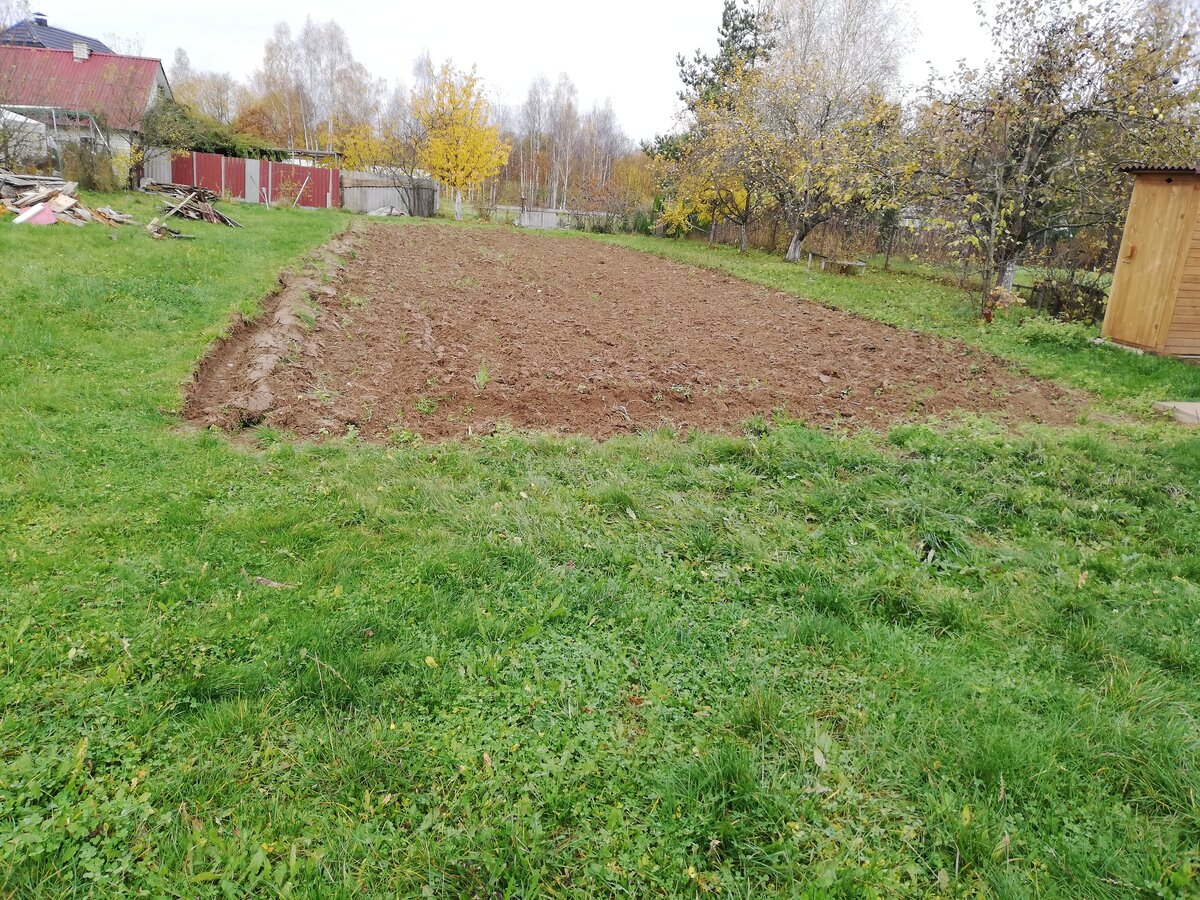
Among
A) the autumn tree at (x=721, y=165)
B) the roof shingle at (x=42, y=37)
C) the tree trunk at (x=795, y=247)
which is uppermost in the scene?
the roof shingle at (x=42, y=37)

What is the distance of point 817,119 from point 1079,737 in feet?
70.7

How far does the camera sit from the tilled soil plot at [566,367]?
18.2 ft

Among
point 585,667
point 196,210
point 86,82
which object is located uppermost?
point 86,82

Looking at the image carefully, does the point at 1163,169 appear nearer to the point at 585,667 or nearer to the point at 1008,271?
the point at 1008,271

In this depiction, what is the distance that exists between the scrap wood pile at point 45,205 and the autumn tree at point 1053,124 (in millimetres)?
15373

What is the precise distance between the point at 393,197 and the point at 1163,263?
2963cm

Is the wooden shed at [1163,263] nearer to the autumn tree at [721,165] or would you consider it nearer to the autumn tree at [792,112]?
the autumn tree at [792,112]

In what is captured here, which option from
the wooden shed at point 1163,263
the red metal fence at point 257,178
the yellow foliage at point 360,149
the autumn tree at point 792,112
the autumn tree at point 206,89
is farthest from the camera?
the autumn tree at point 206,89

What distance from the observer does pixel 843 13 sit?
25.7 meters

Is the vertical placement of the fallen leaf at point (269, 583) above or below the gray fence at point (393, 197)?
below

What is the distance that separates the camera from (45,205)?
38.8 ft

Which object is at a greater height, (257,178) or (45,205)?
(257,178)

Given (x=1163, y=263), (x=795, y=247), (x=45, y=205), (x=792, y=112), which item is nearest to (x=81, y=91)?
(x=45, y=205)

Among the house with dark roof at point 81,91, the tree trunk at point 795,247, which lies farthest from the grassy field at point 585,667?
the house with dark roof at point 81,91
